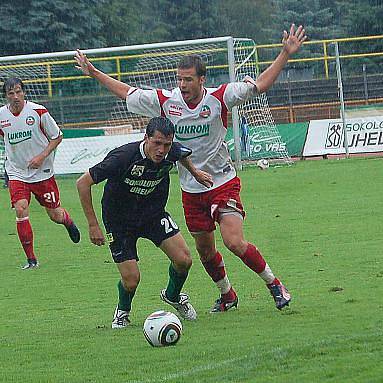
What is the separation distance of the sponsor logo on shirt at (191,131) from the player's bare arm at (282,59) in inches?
22.9

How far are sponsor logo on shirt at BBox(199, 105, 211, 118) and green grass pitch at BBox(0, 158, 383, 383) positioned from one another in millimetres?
1652

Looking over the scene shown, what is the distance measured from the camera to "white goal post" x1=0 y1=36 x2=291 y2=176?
25.9m

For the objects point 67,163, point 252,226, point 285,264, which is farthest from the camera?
point 67,163

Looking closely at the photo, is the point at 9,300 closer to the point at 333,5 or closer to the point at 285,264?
the point at 285,264

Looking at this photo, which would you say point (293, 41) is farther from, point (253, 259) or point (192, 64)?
point (253, 259)

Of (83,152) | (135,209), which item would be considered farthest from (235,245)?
(83,152)

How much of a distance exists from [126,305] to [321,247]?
458 cm

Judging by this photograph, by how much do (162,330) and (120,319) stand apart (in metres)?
1.15

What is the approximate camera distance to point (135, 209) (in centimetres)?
895

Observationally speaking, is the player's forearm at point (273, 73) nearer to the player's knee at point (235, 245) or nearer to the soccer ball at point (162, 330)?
the player's knee at point (235, 245)

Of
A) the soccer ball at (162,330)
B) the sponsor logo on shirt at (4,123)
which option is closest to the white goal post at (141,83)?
the sponsor logo on shirt at (4,123)

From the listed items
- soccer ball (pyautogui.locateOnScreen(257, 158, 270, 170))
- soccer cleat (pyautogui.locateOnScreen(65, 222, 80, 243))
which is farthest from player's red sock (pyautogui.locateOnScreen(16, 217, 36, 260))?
soccer ball (pyautogui.locateOnScreen(257, 158, 270, 170))

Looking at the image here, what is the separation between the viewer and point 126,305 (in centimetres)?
902

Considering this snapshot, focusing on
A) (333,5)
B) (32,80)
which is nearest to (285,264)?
(32,80)
